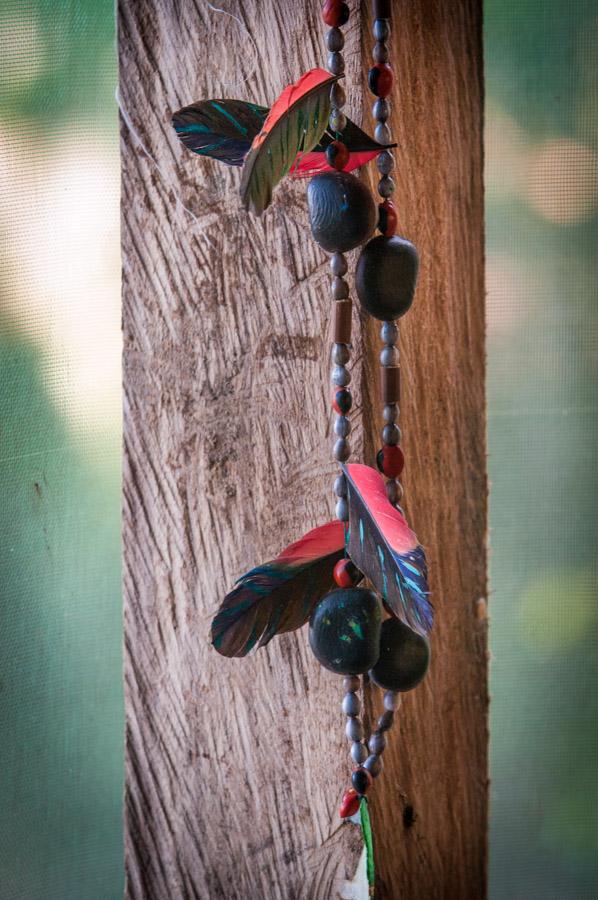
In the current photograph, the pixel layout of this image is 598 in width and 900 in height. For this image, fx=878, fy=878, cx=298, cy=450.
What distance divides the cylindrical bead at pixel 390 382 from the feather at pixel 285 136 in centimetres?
12

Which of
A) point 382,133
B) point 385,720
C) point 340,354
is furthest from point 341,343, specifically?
point 385,720

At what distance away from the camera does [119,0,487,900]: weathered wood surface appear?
1.69ft

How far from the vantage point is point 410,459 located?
56 centimetres

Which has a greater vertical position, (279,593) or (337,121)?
(337,121)

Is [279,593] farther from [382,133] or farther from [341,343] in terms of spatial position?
[382,133]

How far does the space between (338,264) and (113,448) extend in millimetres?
300

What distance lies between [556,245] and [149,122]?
360mm

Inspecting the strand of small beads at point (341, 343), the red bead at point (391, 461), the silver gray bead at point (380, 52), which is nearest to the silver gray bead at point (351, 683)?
the strand of small beads at point (341, 343)

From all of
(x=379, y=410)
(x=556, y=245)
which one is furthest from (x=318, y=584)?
(x=556, y=245)

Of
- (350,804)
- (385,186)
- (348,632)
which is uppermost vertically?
(385,186)

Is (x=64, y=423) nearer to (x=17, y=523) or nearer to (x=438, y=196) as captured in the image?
(x=17, y=523)

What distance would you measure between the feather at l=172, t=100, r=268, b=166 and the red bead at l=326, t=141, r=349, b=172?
0.12 ft

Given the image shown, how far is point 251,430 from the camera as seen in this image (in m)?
0.53

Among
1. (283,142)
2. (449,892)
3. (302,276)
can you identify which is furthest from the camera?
(449,892)
